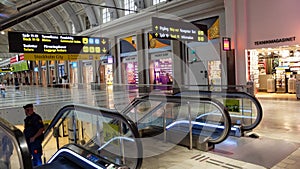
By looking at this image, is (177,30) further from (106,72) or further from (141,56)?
(106,72)

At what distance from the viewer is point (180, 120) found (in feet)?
20.5

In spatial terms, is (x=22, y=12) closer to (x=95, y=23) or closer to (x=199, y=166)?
(x=95, y=23)

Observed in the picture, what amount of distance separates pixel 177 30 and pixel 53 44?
5332mm

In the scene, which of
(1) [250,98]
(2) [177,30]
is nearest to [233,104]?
(1) [250,98]

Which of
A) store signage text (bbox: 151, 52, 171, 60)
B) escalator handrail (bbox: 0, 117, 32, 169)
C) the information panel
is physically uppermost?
the information panel

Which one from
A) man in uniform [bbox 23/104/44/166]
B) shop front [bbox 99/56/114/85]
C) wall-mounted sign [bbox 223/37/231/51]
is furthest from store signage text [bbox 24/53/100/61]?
shop front [bbox 99/56/114/85]

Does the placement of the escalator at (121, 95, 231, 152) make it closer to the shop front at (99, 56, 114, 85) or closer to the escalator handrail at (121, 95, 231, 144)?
the escalator handrail at (121, 95, 231, 144)

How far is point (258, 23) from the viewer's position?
11.0 meters

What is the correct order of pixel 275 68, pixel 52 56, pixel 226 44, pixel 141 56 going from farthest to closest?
pixel 141 56
pixel 275 68
pixel 52 56
pixel 226 44

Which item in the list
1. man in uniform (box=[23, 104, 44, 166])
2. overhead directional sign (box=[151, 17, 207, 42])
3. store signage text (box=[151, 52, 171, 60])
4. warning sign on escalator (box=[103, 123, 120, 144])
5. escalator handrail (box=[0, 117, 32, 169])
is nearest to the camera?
escalator handrail (box=[0, 117, 32, 169])

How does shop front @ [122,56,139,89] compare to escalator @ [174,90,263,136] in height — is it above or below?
above

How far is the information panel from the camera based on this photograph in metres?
9.98

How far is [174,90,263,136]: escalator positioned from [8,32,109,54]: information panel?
7.25m

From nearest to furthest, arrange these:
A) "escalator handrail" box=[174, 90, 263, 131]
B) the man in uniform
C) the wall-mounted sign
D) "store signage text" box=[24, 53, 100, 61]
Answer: the man in uniform, "escalator handrail" box=[174, 90, 263, 131], "store signage text" box=[24, 53, 100, 61], the wall-mounted sign
